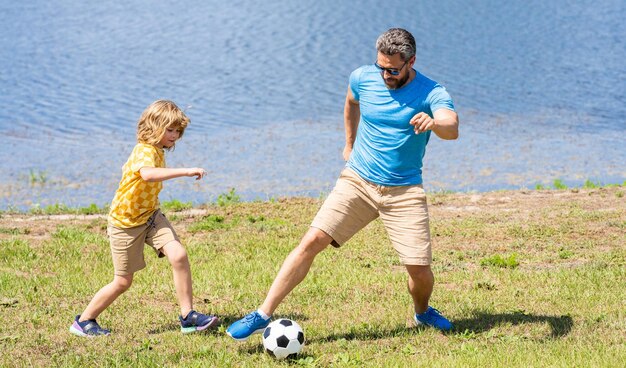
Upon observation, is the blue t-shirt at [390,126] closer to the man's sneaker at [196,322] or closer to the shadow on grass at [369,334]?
the shadow on grass at [369,334]

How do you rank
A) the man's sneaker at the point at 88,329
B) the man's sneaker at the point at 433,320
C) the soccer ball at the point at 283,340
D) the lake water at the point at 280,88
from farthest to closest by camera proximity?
the lake water at the point at 280,88
the man's sneaker at the point at 433,320
the man's sneaker at the point at 88,329
the soccer ball at the point at 283,340

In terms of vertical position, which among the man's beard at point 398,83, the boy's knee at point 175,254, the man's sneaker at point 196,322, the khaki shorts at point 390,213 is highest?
the man's beard at point 398,83

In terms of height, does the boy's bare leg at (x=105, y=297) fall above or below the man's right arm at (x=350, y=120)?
below

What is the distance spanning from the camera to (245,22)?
1473 inches

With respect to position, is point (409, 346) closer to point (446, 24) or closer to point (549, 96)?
point (549, 96)

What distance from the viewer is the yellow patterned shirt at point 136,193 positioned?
757 cm

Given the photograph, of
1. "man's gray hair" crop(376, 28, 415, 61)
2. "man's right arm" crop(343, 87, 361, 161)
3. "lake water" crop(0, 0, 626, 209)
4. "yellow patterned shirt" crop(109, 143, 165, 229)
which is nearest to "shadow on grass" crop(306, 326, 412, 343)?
"man's right arm" crop(343, 87, 361, 161)

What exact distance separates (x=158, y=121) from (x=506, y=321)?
337cm

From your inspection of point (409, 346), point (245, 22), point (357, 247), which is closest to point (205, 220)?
point (357, 247)

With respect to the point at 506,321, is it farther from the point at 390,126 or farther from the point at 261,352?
the point at 261,352

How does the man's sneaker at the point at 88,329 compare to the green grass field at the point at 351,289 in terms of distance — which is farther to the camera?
the man's sneaker at the point at 88,329

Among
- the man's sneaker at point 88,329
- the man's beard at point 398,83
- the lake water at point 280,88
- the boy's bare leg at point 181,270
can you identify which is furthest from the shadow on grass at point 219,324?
the lake water at point 280,88

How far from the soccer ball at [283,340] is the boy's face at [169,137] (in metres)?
1.72

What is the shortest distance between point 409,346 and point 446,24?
30985mm
